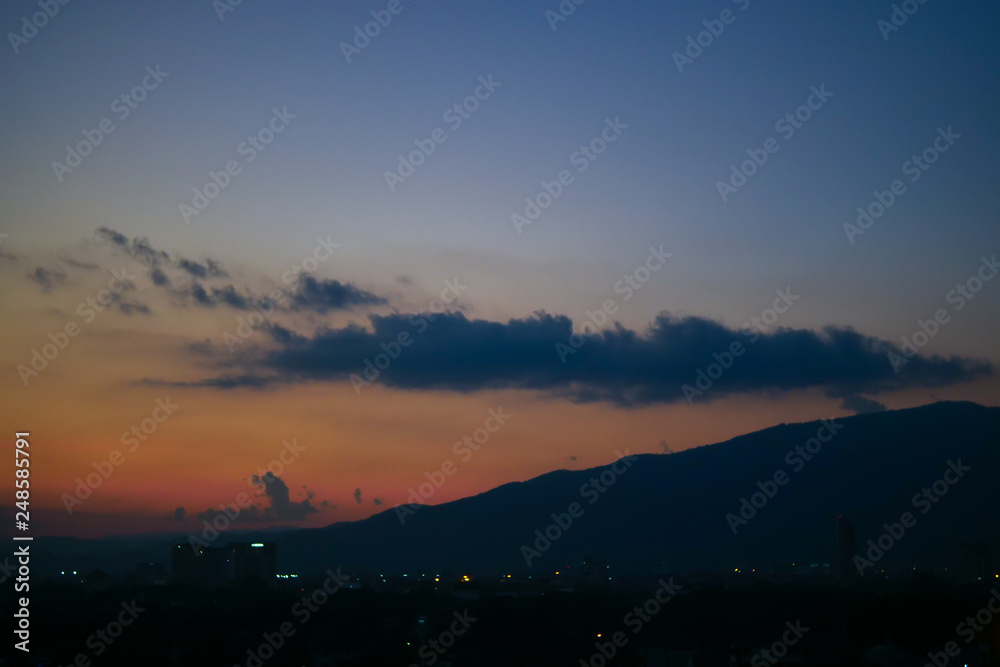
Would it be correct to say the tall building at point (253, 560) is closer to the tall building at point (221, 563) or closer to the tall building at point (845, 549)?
the tall building at point (221, 563)

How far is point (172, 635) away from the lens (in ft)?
127

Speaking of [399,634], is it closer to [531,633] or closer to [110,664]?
[531,633]

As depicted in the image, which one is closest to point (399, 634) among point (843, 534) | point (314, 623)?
point (314, 623)

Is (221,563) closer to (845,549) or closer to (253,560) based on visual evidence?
(253,560)

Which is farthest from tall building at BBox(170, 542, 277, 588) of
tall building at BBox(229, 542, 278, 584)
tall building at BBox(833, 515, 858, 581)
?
tall building at BBox(833, 515, 858, 581)

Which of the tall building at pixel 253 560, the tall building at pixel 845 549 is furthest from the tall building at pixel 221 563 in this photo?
the tall building at pixel 845 549

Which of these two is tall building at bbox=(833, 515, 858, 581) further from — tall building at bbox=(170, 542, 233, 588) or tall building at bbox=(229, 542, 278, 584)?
tall building at bbox=(170, 542, 233, 588)

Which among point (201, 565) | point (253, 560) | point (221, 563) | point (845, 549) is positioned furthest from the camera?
point (845, 549)

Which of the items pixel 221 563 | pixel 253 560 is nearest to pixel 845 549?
pixel 253 560

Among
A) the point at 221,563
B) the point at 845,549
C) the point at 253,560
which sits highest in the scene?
the point at 221,563

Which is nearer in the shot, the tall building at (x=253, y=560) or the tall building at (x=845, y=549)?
the tall building at (x=253, y=560)

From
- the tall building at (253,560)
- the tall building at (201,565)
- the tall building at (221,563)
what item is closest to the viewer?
the tall building at (201,565)

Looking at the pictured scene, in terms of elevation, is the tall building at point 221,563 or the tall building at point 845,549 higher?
the tall building at point 221,563

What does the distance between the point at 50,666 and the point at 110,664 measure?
200 centimetres
